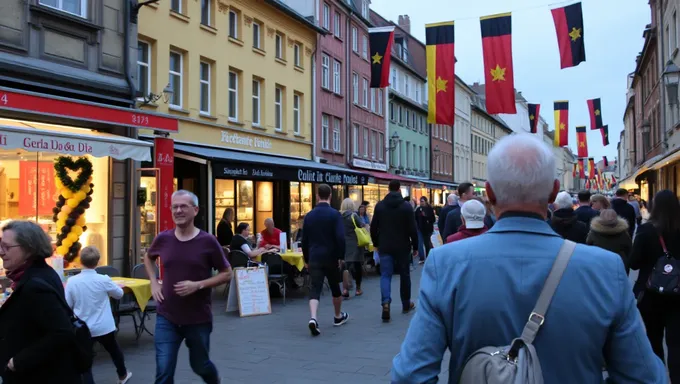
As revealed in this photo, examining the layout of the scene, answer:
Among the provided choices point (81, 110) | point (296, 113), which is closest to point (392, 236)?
point (81, 110)

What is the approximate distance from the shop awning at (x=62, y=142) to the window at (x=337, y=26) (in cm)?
1918

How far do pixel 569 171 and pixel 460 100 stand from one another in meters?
83.1

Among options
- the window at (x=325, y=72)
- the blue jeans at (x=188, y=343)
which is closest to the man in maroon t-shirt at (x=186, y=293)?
the blue jeans at (x=188, y=343)

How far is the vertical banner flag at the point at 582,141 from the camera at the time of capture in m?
41.0

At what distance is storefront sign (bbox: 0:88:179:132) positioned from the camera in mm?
9688

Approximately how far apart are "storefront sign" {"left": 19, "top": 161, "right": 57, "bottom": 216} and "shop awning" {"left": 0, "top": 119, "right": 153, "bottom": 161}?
0.77 metres

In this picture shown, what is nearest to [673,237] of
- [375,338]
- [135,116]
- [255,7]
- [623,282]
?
[623,282]

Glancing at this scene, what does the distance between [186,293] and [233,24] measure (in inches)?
663

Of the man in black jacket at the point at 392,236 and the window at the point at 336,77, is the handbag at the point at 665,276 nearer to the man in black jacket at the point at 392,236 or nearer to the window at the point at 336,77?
the man in black jacket at the point at 392,236

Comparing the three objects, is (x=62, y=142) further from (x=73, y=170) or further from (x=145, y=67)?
(x=145, y=67)

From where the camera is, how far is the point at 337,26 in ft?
97.4

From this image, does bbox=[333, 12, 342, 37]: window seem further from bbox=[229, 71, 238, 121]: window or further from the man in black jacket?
the man in black jacket

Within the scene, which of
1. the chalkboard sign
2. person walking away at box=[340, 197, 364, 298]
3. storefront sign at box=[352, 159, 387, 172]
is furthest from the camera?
storefront sign at box=[352, 159, 387, 172]

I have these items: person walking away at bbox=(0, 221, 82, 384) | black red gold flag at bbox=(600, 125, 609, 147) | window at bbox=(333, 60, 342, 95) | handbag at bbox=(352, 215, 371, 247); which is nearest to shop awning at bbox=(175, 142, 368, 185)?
handbag at bbox=(352, 215, 371, 247)
